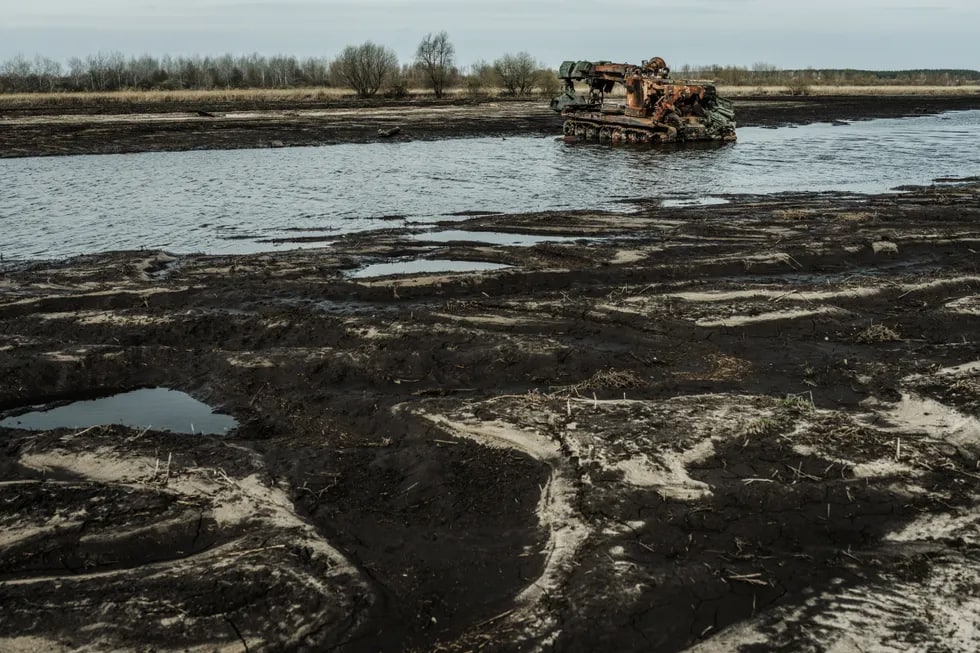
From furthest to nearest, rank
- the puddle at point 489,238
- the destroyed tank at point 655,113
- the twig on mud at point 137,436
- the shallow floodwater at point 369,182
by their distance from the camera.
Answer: the destroyed tank at point 655,113 < the shallow floodwater at point 369,182 < the puddle at point 489,238 < the twig on mud at point 137,436

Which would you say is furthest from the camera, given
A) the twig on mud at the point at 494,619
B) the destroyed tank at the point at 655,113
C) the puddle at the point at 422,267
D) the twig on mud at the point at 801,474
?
the destroyed tank at the point at 655,113

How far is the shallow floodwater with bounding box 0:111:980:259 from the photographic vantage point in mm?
12992

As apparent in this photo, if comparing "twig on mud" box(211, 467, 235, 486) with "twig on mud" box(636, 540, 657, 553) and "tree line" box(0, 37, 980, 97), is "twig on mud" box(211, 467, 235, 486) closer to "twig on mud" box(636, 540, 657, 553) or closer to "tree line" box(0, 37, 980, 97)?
"twig on mud" box(636, 540, 657, 553)

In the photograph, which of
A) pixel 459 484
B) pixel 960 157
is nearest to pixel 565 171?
pixel 960 157

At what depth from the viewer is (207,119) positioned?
3659 cm

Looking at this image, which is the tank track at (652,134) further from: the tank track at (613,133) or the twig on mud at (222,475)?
the twig on mud at (222,475)

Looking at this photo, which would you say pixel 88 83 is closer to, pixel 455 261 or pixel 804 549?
pixel 455 261

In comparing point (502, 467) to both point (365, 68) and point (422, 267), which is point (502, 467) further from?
point (365, 68)

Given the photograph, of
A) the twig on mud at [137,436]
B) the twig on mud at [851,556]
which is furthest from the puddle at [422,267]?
the twig on mud at [851,556]

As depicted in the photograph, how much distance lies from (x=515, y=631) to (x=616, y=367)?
3.27m

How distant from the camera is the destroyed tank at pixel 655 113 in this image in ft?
86.6

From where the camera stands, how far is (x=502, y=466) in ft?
16.0

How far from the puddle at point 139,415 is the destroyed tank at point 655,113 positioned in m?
22.6

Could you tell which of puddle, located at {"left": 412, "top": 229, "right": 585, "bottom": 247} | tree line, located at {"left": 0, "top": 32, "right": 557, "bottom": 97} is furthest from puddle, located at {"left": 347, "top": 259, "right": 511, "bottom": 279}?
tree line, located at {"left": 0, "top": 32, "right": 557, "bottom": 97}
